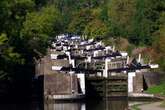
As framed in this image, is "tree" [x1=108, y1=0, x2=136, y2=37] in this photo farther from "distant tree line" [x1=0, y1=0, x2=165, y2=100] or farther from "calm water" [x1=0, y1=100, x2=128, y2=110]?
"calm water" [x1=0, y1=100, x2=128, y2=110]

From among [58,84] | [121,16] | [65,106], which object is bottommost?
[65,106]

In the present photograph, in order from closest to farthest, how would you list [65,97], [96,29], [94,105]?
1. [94,105]
2. [65,97]
3. [96,29]

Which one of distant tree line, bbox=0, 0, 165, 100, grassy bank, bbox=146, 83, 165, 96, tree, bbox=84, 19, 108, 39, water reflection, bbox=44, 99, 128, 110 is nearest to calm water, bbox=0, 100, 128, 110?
water reflection, bbox=44, 99, 128, 110

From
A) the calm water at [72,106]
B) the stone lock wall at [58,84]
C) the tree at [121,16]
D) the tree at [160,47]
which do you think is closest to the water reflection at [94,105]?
the calm water at [72,106]

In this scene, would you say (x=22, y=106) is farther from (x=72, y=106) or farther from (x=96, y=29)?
(x=96, y=29)

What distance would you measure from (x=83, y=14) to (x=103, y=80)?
64883 mm

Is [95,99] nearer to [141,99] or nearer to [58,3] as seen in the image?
[141,99]

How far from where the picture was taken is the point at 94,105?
65.1 meters

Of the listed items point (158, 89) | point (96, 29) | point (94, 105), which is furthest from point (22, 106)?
point (96, 29)

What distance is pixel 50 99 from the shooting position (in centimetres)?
7069

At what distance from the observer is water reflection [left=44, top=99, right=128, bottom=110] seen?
200 feet

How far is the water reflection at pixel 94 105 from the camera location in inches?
2394

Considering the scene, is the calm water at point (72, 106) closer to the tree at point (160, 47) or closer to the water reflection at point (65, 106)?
the water reflection at point (65, 106)

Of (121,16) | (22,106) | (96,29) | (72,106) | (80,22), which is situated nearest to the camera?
(22,106)
